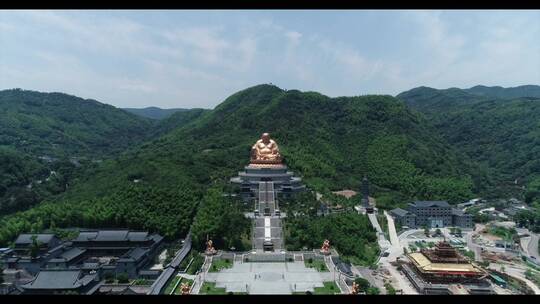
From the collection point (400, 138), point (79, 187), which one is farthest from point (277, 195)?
point (400, 138)

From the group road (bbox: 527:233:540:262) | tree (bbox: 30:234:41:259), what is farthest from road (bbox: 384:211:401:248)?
tree (bbox: 30:234:41:259)

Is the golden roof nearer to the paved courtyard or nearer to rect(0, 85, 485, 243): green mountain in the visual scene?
the paved courtyard

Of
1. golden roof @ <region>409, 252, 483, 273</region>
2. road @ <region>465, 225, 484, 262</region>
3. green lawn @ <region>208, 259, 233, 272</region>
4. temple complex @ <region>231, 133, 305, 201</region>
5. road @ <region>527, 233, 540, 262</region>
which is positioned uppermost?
temple complex @ <region>231, 133, 305, 201</region>

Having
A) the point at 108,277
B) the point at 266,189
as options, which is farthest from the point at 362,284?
the point at 266,189

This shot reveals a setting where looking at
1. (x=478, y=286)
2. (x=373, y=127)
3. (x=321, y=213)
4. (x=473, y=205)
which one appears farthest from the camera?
(x=373, y=127)

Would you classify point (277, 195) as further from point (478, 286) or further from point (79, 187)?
point (79, 187)

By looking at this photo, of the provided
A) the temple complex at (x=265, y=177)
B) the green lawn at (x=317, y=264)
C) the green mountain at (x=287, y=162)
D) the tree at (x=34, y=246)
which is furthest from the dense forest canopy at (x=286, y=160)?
the green lawn at (x=317, y=264)
